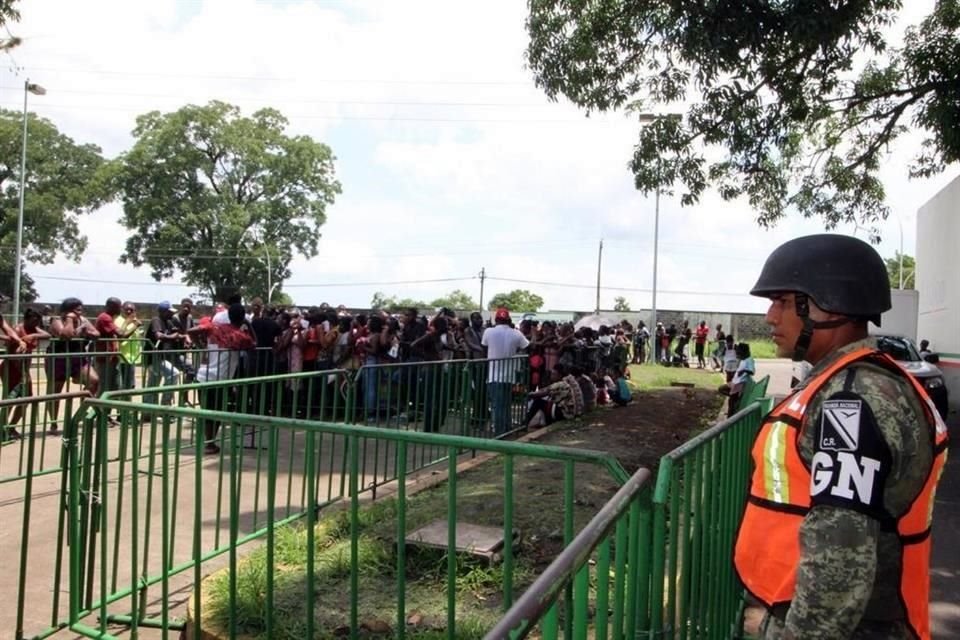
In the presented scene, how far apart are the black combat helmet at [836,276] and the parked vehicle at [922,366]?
1112cm

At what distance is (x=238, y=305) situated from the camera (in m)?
8.92

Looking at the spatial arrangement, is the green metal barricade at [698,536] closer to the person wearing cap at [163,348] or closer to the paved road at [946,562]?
the paved road at [946,562]

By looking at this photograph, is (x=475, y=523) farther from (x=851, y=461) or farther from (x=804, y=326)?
(x=851, y=461)

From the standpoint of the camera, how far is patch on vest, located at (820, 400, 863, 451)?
1678 millimetres

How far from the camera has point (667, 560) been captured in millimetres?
2518

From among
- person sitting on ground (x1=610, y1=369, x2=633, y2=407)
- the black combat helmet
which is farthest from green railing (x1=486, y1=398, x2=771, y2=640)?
person sitting on ground (x1=610, y1=369, x2=633, y2=407)

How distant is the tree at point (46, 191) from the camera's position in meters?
48.3

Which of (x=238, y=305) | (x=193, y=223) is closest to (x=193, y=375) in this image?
(x=238, y=305)

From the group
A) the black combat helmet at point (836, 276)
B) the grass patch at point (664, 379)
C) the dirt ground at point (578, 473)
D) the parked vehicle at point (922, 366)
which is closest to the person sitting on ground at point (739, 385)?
the dirt ground at point (578, 473)

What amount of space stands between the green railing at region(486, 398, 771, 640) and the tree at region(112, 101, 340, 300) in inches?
1985

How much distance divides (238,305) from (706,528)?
711cm

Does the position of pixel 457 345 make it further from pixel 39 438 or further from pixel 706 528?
pixel 706 528

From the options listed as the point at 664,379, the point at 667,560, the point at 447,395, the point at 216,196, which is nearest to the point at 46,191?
the point at 216,196

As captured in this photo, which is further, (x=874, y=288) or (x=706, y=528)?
(x=706, y=528)
